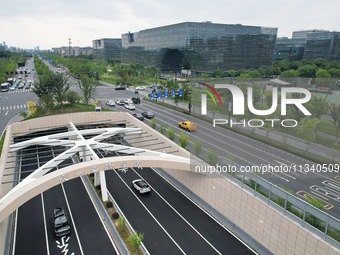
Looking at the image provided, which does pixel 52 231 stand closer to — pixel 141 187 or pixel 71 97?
pixel 141 187

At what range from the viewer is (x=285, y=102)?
1942cm

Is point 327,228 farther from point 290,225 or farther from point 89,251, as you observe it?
point 89,251

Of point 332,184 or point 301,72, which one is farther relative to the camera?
point 301,72

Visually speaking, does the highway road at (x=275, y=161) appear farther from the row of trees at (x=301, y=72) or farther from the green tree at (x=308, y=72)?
the green tree at (x=308, y=72)

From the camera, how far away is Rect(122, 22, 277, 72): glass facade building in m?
94.9

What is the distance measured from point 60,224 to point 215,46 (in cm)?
8917

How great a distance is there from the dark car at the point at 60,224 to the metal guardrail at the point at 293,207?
458 inches

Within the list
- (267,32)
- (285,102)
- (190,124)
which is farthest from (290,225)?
(267,32)

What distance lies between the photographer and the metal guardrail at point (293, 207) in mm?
12922

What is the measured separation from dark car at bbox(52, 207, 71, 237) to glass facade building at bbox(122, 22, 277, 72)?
8449cm

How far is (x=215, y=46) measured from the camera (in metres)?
95.6

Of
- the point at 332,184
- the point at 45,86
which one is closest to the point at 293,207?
the point at 332,184

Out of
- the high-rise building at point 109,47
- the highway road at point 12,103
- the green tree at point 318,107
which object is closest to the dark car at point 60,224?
the green tree at point 318,107

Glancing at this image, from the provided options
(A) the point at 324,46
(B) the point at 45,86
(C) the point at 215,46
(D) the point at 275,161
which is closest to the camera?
(D) the point at 275,161
